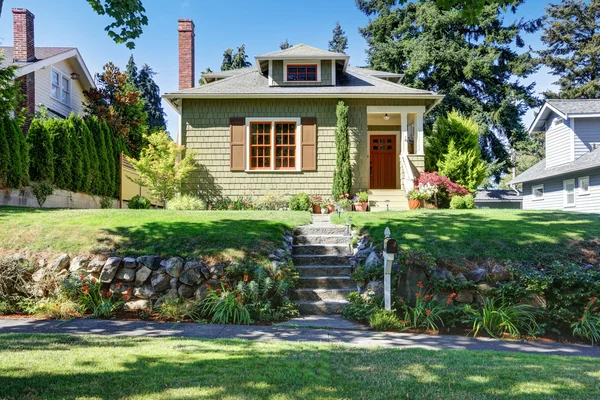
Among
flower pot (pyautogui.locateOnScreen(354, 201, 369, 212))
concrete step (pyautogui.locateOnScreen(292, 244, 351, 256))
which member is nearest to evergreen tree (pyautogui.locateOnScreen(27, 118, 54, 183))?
concrete step (pyautogui.locateOnScreen(292, 244, 351, 256))

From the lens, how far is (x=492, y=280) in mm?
6344

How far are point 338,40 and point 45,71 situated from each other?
3062 cm

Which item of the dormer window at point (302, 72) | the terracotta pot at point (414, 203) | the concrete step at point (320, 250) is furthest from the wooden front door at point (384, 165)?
the concrete step at point (320, 250)

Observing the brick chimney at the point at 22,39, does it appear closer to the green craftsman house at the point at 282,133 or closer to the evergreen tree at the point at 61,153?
the evergreen tree at the point at 61,153

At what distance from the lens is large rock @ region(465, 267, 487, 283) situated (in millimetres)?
6371

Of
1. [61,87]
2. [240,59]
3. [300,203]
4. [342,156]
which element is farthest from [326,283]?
[240,59]

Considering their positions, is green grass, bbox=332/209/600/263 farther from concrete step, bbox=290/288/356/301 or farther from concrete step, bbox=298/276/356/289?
concrete step, bbox=290/288/356/301

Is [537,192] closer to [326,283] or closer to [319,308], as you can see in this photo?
[326,283]

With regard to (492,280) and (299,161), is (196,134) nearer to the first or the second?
(299,161)

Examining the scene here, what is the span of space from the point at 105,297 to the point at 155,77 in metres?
37.7

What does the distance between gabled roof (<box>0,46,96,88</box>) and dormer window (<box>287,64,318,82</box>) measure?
31.9 ft

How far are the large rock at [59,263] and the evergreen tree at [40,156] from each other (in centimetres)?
673

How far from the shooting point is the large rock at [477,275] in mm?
6371

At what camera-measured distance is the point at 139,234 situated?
7.45m
